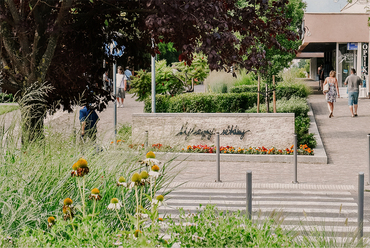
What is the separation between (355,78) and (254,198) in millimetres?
11351

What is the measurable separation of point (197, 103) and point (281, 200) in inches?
346

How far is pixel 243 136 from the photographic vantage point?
1255 centimetres

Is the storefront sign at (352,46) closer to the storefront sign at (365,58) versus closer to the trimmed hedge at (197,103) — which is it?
the storefront sign at (365,58)

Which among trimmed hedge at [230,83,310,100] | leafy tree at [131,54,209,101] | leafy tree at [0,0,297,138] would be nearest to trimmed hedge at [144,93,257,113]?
leafy tree at [131,54,209,101]

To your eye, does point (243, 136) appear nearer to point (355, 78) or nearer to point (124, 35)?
point (124, 35)

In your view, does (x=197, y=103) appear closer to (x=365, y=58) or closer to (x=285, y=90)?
(x=285, y=90)

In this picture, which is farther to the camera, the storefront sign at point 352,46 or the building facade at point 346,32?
the storefront sign at point 352,46

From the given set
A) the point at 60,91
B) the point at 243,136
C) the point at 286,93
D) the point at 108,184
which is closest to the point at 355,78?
the point at 286,93

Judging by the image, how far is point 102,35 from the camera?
7.53m

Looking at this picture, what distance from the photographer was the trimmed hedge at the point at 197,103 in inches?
647

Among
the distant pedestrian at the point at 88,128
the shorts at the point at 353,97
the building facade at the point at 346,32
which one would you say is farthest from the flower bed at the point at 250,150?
the building facade at the point at 346,32

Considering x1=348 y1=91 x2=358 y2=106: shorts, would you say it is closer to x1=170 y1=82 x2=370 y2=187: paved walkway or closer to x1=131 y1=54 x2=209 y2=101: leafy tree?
x1=170 y1=82 x2=370 y2=187: paved walkway

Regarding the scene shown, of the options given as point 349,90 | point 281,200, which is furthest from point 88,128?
point 349,90

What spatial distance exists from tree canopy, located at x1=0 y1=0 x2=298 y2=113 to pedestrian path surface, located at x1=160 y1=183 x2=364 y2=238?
2.03m
